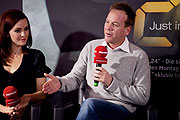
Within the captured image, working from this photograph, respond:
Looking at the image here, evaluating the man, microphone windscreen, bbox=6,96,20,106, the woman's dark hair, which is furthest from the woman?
the man

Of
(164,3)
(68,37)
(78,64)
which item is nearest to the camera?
(78,64)

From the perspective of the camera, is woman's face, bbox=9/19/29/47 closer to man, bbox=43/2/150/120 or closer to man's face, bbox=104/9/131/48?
man, bbox=43/2/150/120

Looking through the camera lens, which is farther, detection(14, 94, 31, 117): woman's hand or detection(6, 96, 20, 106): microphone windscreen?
detection(14, 94, 31, 117): woman's hand

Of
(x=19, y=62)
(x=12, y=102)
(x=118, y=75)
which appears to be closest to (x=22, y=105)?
(x=12, y=102)

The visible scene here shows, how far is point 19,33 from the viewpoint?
2.06 m

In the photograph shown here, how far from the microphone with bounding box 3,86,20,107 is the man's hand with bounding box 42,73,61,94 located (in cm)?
22

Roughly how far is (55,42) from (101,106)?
1.22 metres

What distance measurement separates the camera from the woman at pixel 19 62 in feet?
6.63

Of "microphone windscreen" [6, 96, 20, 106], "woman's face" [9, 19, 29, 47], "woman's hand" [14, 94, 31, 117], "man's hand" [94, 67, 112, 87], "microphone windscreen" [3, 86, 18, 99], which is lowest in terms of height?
"woman's hand" [14, 94, 31, 117]

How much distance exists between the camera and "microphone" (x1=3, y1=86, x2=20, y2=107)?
5.33 feet

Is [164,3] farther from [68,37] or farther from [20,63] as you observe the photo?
[20,63]

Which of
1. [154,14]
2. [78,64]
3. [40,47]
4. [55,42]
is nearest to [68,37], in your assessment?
[55,42]

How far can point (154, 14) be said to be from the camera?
89.6 inches

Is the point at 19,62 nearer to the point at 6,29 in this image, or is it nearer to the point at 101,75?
the point at 6,29
